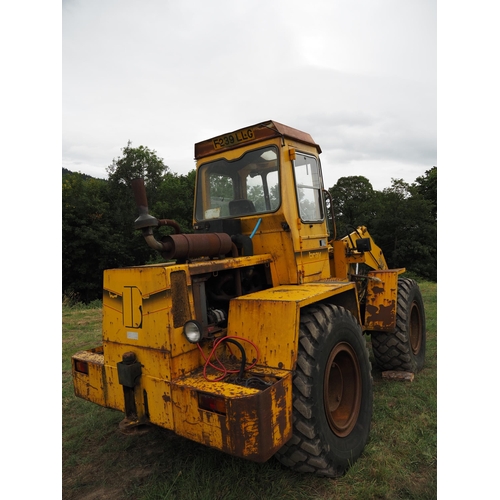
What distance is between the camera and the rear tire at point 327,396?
8.69 ft

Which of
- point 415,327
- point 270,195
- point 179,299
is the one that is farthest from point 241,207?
point 415,327

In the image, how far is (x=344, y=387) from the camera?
11.1 ft

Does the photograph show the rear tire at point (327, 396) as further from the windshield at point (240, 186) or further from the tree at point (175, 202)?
the tree at point (175, 202)

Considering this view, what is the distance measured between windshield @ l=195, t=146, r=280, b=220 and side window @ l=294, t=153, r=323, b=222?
0.95 ft

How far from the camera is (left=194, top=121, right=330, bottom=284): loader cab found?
368 centimetres

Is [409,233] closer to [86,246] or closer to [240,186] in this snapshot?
[86,246]

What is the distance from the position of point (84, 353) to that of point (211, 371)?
1.41m

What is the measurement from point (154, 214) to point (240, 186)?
28082mm

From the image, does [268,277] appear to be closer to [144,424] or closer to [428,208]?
[144,424]

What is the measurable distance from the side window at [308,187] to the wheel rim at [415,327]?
7.92 ft

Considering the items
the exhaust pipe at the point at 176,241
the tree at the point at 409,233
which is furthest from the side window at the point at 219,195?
the tree at the point at 409,233

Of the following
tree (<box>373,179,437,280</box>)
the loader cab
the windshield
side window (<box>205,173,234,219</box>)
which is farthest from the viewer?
tree (<box>373,179,437,280</box>)

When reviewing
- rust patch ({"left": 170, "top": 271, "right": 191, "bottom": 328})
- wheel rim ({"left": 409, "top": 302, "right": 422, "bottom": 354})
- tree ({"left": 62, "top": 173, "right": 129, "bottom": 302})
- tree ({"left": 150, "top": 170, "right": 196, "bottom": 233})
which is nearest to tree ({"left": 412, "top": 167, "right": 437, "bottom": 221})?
tree ({"left": 150, "top": 170, "right": 196, "bottom": 233})

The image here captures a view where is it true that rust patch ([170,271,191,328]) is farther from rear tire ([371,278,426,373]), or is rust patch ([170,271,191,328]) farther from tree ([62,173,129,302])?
tree ([62,173,129,302])
